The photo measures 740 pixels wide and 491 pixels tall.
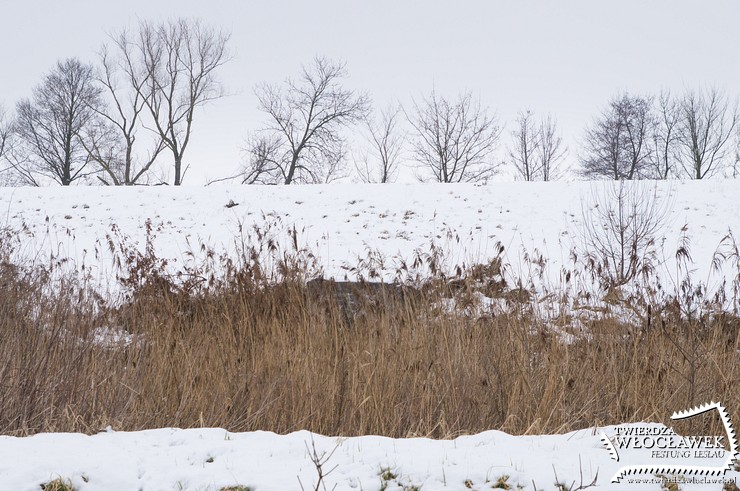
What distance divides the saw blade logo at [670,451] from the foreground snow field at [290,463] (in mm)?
33

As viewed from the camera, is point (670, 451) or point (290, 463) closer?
point (290, 463)

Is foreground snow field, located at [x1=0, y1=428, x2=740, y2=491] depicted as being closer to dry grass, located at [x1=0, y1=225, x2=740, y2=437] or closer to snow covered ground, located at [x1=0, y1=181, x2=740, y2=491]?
snow covered ground, located at [x1=0, y1=181, x2=740, y2=491]

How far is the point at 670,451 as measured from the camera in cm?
150

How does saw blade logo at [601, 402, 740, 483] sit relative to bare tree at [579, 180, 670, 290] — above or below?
below

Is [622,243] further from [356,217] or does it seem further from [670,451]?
Result: [670,451]

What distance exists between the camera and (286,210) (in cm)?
1298

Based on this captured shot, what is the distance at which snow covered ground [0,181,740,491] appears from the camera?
1325mm

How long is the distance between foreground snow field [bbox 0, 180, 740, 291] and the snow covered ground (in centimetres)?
5

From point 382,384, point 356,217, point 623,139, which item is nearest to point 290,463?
point 382,384

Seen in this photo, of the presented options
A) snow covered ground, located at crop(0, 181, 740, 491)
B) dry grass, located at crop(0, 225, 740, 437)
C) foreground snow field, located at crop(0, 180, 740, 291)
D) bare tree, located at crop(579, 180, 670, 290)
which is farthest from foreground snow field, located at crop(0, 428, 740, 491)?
foreground snow field, located at crop(0, 180, 740, 291)

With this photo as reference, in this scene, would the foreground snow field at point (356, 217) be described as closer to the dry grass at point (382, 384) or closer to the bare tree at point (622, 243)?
the bare tree at point (622, 243)

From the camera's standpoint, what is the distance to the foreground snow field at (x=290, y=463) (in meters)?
1.29

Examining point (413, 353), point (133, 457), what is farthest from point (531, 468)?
point (413, 353)

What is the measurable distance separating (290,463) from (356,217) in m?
10.8
